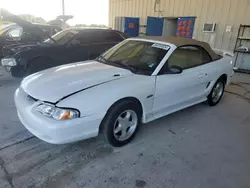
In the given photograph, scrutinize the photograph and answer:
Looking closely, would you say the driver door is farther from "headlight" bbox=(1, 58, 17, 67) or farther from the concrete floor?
"headlight" bbox=(1, 58, 17, 67)

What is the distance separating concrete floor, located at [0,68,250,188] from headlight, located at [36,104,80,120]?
22.5 inches

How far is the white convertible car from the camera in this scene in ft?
6.82

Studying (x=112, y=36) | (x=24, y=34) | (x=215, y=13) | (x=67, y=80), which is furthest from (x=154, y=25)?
(x=67, y=80)

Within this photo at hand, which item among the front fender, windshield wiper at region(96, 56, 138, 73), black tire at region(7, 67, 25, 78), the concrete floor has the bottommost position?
the concrete floor

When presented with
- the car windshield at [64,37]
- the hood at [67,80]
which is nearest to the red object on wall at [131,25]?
the car windshield at [64,37]

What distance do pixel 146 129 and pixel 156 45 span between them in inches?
49.8

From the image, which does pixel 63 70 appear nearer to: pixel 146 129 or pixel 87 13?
pixel 146 129

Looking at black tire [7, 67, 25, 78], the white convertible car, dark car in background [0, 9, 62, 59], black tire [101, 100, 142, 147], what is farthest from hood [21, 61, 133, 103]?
dark car in background [0, 9, 62, 59]

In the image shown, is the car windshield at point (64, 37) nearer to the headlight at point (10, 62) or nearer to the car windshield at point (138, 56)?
the headlight at point (10, 62)

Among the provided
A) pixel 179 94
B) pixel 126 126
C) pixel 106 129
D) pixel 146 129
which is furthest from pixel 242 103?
pixel 106 129

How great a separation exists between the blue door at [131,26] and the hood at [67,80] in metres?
7.54

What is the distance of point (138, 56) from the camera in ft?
9.87

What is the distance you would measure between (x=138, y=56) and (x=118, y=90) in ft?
2.97

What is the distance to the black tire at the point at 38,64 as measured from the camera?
4.57 metres
